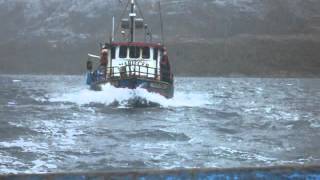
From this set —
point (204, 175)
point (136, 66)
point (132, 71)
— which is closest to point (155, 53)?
point (136, 66)

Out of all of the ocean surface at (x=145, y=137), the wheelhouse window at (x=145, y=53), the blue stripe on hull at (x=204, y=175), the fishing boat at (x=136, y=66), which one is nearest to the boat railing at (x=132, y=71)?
the fishing boat at (x=136, y=66)

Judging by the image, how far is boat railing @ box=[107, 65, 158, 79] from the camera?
37844 millimetres

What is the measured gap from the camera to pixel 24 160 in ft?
57.1

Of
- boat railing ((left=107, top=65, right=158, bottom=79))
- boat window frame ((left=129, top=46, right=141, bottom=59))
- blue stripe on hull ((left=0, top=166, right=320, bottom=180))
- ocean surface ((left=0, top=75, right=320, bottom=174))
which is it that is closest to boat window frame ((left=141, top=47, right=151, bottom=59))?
boat window frame ((left=129, top=46, right=141, bottom=59))

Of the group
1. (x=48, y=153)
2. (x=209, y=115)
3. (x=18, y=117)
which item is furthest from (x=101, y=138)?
(x=209, y=115)

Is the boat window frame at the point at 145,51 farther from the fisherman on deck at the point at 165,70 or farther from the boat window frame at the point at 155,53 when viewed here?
the fisherman on deck at the point at 165,70

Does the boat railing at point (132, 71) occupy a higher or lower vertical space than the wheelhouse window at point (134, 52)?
lower

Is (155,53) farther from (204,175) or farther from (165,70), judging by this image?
(204,175)

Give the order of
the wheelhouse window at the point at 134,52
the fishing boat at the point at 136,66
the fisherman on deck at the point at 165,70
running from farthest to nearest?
the fisherman on deck at the point at 165,70 < the wheelhouse window at the point at 134,52 < the fishing boat at the point at 136,66

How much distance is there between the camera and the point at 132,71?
→ 38.2 m

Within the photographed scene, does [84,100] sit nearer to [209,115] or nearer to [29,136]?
[209,115]

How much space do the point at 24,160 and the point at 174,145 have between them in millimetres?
5462

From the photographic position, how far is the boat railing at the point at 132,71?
37.8 m

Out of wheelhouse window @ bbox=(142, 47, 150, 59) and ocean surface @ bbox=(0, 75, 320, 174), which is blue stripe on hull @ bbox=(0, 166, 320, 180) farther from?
wheelhouse window @ bbox=(142, 47, 150, 59)
